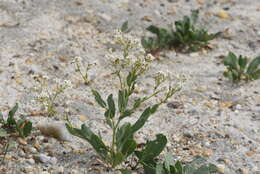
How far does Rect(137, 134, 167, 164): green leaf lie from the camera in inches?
137

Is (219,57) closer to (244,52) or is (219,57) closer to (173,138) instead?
(244,52)

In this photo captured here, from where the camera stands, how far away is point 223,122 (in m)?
4.27

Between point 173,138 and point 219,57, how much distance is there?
5.96ft

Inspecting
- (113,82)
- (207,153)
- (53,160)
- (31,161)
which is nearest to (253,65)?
(113,82)

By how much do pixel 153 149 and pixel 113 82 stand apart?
1.56m

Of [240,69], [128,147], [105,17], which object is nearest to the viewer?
[128,147]

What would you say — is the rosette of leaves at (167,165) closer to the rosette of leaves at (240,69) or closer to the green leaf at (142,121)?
the green leaf at (142,121)

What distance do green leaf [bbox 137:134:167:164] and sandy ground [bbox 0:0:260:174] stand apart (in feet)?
1.14

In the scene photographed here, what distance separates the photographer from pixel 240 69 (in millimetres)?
5059

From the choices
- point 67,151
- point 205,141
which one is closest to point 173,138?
point 205,141

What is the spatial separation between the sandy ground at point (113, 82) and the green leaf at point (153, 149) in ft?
1.14

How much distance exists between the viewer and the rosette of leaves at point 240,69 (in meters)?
5.00

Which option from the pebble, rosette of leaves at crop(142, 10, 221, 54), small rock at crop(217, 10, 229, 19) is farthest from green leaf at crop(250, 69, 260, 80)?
small rock at crop(217, 10, 229, 19)

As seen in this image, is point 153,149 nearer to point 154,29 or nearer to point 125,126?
point 125,126
